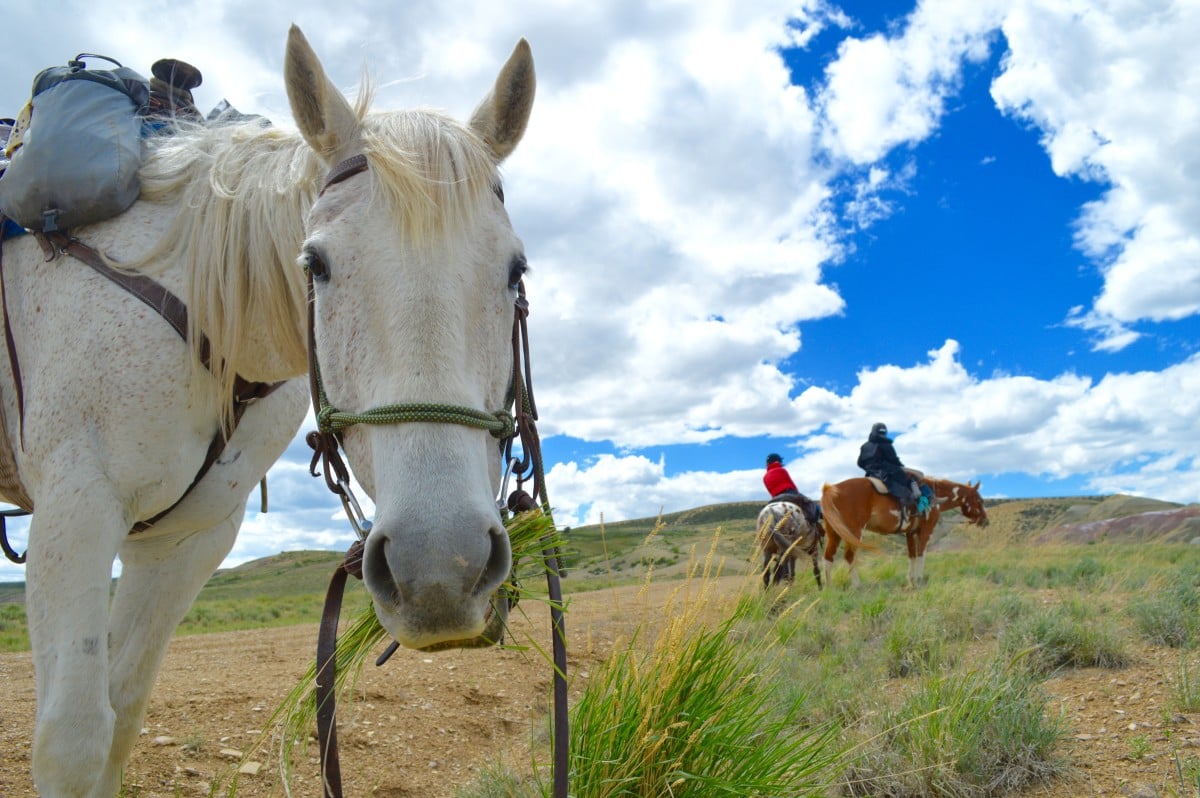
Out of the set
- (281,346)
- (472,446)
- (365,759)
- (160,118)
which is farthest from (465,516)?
(365,759)

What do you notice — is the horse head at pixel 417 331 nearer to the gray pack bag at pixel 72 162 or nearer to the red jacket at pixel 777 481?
the gray pack bag at pixel 72 162

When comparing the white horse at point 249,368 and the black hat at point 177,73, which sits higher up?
the black hat at point 177,73

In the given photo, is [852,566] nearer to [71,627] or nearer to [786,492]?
[786,492]

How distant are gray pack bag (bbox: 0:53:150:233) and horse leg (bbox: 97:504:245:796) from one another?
129 cm

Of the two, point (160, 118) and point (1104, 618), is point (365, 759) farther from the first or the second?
point (1104, 618)

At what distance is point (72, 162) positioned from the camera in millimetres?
2844

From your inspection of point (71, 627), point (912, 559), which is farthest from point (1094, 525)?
point (71, 627)

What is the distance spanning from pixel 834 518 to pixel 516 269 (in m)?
10.9

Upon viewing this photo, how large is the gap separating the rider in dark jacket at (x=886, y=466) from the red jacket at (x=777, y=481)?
1.99 m

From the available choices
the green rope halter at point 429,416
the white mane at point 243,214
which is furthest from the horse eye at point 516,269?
the green rope halter at point 429,416

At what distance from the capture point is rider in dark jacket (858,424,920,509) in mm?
13031

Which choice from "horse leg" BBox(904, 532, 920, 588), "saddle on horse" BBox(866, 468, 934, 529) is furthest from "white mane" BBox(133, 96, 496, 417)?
"saddle on horse" BBox(866, 468, 934, 529)

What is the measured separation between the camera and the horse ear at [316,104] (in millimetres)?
2258

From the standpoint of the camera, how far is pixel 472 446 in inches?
68.0
